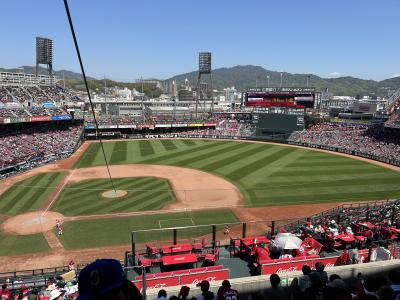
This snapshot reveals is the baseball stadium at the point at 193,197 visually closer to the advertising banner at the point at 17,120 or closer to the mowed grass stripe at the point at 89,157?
the mowed grass stripe at the point at 89,157

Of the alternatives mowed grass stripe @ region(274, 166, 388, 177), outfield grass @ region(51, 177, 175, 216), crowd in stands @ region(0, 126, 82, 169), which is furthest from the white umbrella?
crowd in stands @ region(0, 126, 82, 169)

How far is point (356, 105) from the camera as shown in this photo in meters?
103

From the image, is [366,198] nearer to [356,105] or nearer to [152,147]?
[152,147]

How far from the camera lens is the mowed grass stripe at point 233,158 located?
44.9 metres

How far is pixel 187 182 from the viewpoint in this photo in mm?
37281

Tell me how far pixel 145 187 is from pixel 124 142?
120 feet

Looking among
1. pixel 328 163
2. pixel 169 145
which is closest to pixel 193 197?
pixel 328 163

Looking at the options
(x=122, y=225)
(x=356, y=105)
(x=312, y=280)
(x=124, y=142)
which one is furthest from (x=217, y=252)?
(x=356, y=105)

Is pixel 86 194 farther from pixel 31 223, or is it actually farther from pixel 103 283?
pixel 103 283

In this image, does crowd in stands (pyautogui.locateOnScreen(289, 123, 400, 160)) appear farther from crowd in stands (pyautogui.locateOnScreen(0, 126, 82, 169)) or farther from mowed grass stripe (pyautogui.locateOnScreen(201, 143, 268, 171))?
crowd in stands (pyautogui.locateOnScreen(0, 126, 82, 169))

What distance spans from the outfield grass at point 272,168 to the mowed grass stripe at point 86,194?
9833 millimetres

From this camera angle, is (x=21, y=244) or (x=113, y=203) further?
(x=113, y=203)

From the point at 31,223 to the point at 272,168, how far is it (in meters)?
29.0

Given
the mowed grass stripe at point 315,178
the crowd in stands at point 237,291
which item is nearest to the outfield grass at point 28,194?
the crowd in stands at point 237,291
